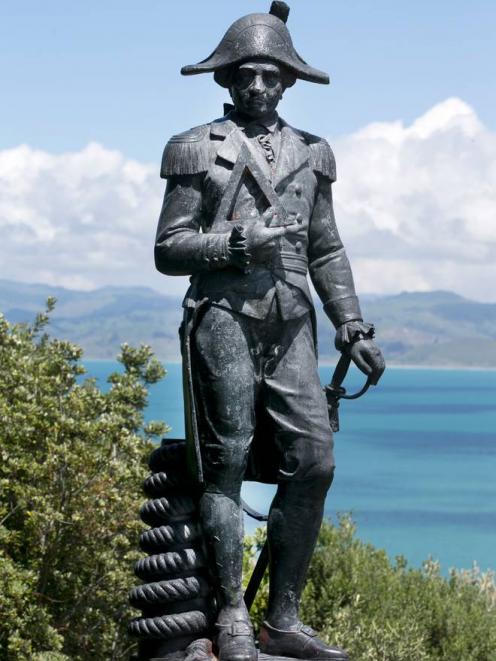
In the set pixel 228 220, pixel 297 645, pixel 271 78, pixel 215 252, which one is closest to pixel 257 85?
pixel 271 78

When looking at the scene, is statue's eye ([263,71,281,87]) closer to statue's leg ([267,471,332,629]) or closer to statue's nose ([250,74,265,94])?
statue's nose ([250,74,265,94])

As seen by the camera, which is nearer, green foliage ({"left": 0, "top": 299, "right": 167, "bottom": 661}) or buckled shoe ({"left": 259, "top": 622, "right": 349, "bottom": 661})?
buckled shoe ({"left": 259, "top": 622, "right": 349, "bottom": 661})

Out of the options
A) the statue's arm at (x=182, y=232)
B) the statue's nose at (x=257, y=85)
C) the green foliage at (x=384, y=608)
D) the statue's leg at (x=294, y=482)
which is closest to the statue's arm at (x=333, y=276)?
the statue's leg at (x=294, y=482)

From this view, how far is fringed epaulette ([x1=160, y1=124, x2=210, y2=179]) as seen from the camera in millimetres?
8695

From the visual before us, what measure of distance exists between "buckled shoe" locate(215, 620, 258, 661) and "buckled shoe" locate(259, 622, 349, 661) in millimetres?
250

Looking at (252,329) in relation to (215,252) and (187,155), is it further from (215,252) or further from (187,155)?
(187,155)

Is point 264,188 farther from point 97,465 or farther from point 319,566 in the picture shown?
point 319,566

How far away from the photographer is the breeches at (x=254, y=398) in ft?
27.8

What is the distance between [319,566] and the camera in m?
20.1

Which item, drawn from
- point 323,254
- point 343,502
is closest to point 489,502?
point 343,502

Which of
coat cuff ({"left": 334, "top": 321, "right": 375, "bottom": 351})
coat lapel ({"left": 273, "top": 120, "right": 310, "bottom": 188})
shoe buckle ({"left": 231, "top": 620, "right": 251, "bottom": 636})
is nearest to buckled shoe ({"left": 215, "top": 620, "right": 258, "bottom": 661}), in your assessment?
shoe buckle ({"left": 231, "top": 620, "right": 251, "bottom": 636})

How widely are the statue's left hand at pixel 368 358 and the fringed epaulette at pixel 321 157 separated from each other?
1001mm

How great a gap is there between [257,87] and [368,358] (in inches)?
65.8

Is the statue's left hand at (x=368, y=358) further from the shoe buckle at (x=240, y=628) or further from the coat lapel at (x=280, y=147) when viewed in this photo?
the shoe buckle at (x=240, y=628)
